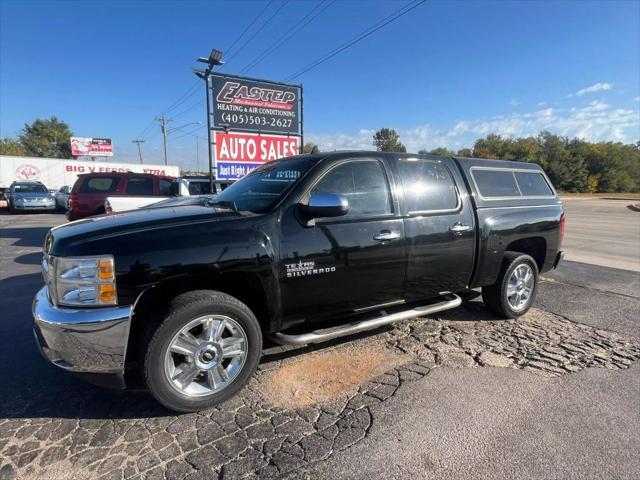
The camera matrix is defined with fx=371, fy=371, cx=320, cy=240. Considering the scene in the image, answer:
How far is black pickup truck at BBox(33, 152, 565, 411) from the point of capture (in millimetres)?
2389

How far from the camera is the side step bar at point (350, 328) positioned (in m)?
2.93

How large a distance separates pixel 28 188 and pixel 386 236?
2253 cm

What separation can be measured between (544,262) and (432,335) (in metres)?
2.04

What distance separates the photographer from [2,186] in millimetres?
25703

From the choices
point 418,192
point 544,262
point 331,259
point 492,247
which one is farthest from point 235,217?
point 544,262

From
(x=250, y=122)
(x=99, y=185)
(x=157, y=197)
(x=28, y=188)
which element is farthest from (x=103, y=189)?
(x=28, y=188)

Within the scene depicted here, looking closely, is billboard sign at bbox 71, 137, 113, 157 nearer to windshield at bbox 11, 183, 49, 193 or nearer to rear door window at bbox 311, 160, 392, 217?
windshield at bbox 11, 183, 49, 193

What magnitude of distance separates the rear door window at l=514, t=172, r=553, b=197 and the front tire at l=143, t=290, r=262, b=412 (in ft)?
12.6

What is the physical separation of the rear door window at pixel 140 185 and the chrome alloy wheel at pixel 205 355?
30.1 ft

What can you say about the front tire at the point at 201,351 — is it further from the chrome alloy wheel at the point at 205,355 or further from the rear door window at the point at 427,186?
the rear door window at the point at 427,186

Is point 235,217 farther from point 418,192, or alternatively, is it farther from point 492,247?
point 492,247

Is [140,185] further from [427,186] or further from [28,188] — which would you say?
[28,188]

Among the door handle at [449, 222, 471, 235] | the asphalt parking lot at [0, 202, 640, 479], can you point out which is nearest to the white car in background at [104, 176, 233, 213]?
the asphalt parking lot at [0, 202, 640, 479]

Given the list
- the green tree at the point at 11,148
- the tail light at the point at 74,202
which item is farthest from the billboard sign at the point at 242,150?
the green tree at the point at 11,148
